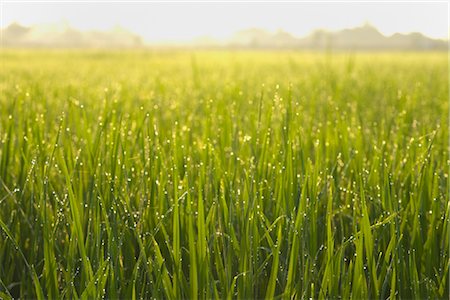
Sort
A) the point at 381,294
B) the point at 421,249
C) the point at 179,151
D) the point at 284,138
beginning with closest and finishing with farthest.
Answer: the point at 381,294 < the point at 421,249 < the point at 284,138 < the point at 179,151

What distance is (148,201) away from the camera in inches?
65.3

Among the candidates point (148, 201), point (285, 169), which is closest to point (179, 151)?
point (148, 201)

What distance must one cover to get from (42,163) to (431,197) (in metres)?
1.38

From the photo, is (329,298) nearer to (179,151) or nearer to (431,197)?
(431,197)

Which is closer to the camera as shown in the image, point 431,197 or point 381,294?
point 381,294

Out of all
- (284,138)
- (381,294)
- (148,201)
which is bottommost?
(381,294)

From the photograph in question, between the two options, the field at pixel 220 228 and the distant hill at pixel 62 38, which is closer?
the field at pixel 220 228

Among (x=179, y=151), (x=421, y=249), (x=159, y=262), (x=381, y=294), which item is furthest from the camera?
(x=179, y=151)

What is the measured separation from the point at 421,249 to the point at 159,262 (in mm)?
784

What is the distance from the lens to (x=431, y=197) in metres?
1.77

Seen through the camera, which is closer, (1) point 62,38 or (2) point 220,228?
(2) point 220,228

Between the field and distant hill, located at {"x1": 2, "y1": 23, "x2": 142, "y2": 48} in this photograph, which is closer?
the field

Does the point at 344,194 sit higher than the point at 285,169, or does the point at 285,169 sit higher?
the point at 285,169

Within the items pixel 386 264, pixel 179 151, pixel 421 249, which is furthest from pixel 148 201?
pixel 421 249
